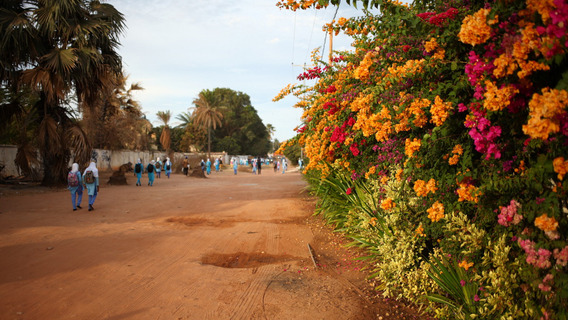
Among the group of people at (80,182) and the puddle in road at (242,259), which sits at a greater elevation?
the group of people at (80,182)

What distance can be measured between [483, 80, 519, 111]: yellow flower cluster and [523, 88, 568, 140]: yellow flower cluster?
0.29 m

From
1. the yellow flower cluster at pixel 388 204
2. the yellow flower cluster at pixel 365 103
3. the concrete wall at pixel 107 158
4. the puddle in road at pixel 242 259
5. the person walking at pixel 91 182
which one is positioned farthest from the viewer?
the concrete wall at pixel 107 158

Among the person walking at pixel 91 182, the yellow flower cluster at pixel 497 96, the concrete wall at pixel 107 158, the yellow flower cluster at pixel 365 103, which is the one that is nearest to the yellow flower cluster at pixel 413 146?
the yellow flower cluster at pixel 497 96

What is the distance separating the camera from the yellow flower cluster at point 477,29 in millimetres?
2365

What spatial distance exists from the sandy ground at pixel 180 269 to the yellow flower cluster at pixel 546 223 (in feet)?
5.73

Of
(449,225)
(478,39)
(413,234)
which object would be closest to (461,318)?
(449,225)

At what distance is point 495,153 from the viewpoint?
241 cm

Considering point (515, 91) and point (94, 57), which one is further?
point (94, 57)

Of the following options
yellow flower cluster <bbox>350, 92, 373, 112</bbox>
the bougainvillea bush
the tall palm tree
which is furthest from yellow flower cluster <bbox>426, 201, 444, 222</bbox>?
the tall palm tree

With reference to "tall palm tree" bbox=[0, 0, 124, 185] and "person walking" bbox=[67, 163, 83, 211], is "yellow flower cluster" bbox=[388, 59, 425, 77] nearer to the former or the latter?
"person walking" bbox=[67, 163, 83, 211]

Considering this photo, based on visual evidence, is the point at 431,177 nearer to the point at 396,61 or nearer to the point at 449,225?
the point at 449,225

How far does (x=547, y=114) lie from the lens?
6.20 feet

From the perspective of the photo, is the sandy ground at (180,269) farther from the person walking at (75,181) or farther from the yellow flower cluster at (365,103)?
the yellow flower cluster at (365,103)

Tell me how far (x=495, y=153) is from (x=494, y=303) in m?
1.07
